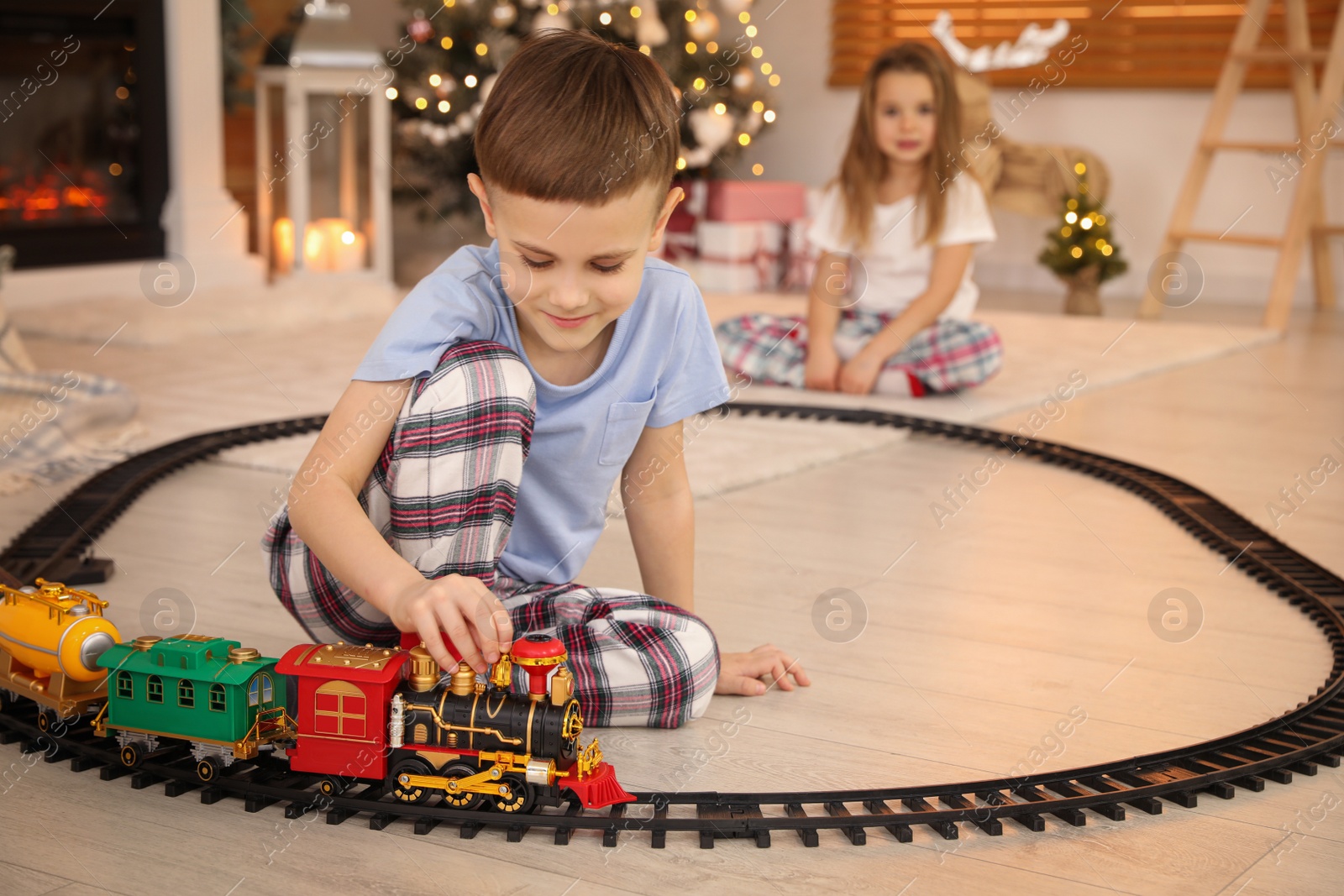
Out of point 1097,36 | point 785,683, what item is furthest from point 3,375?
point 1097,36

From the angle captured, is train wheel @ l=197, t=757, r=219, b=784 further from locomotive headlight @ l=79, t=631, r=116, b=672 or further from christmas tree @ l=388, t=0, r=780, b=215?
christmas tree @ l=388, t=0, r=780, b=215

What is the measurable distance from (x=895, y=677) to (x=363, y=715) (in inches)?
23.3

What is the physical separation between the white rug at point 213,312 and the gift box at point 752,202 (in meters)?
1.33

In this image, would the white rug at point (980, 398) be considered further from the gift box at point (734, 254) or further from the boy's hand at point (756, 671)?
the gift box at point (734, 254)

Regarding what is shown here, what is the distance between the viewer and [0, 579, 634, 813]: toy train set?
39.8 inches

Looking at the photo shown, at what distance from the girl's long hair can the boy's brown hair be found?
6.07 ft

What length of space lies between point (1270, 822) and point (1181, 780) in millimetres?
Result: 72

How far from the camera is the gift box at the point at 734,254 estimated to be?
16.4ft

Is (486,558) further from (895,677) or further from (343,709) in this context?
(895,677)

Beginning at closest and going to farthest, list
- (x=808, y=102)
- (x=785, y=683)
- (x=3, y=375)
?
(x=785, y=683) < (x=3, y=375) < (x=808, y=102)

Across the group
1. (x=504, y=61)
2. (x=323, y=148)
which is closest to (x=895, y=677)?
(x=323, y=148)

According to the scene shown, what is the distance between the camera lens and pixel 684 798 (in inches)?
41.5

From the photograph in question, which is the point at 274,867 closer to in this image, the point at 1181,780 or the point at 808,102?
the point at 1181,780

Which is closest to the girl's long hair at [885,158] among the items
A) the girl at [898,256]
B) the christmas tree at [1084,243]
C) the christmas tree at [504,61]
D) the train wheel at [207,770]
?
the girl at [898,256]
